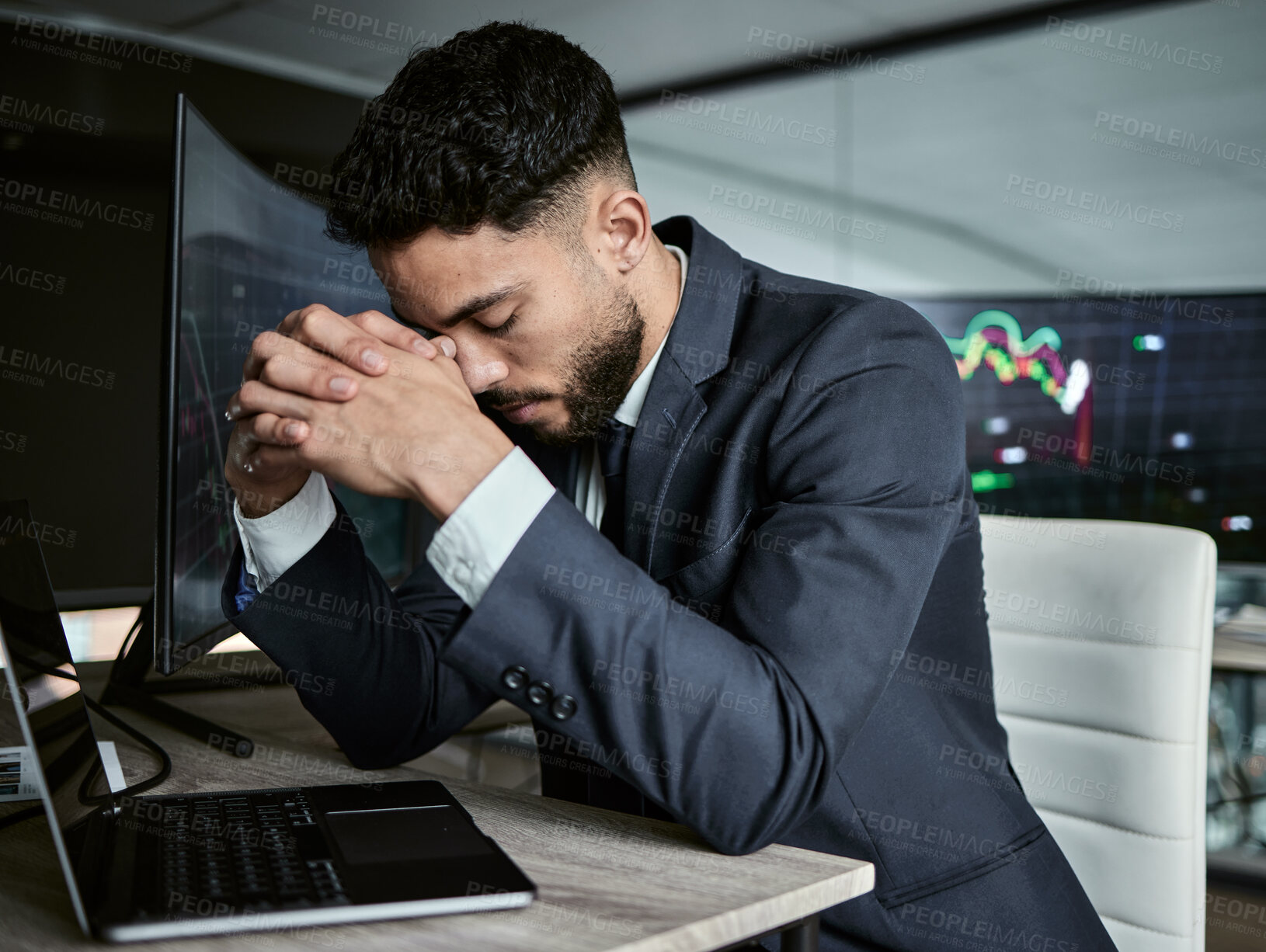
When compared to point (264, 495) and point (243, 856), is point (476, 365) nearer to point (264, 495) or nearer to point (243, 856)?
point (264, 495)

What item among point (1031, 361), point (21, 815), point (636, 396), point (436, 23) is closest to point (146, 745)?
point (21, 815)

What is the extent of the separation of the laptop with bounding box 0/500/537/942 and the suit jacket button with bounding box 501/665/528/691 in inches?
4.1

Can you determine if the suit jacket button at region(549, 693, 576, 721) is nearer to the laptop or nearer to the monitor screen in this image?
the laptop

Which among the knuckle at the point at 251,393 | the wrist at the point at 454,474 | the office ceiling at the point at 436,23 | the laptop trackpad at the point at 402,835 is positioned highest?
the office ceiling at the point at 436,23

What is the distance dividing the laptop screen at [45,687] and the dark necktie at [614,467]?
536 mm

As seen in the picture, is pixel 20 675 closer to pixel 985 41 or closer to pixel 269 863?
pixel 269 863

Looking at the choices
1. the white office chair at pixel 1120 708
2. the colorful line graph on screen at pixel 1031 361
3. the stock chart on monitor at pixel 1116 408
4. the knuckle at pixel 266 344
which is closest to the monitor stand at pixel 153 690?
the knuckle at pixel 266 344

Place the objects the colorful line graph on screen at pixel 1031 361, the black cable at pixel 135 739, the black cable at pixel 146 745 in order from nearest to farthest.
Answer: the black cable at pixel 135 739
the black cable at pixel 146 745
the colorful line graph on screen at pixel 1031 361

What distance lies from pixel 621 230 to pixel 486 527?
18.9 inches

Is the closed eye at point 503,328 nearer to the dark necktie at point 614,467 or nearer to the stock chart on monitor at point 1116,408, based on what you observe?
the dark necktie at point 614,467

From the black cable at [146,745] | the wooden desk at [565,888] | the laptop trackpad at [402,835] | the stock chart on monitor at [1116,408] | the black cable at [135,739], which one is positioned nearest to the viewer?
the wooden desk at [565,888]

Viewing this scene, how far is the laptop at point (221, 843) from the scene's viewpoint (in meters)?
0.58

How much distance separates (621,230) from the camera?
1.08m

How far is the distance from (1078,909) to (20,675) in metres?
0.93
